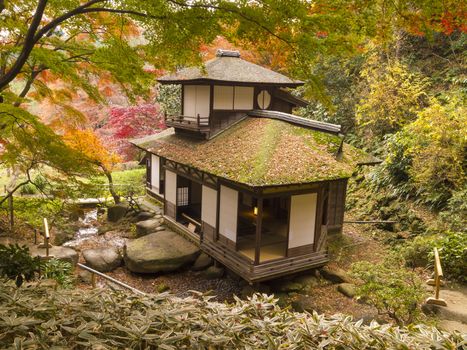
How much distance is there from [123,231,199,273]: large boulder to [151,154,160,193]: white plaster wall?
19.2ft

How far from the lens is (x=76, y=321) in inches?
142

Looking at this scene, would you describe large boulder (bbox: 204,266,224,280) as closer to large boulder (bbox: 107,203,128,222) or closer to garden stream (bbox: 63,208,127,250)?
garden stream (bbox: 63,208,127,250)

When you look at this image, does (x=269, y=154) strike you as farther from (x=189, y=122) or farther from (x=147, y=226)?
(x=147, y=226)

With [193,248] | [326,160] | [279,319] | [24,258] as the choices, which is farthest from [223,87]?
[279,319]

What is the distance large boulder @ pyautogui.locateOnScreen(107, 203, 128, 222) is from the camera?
18.8 meters

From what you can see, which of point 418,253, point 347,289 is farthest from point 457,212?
point 347,289

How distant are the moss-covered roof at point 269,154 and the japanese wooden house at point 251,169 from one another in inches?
1.4

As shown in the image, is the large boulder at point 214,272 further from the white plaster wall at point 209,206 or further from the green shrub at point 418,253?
the green shrub at point 418,253

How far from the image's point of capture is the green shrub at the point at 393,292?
7910 millimetres

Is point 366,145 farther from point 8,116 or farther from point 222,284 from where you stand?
point 8,116

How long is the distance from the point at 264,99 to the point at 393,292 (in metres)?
10.2

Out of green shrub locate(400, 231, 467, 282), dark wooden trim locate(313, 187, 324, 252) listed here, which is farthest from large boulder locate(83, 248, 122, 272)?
green shrub locate(400, 231, 467, 282)

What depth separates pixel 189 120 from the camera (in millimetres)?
15445

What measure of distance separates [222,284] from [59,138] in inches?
288
